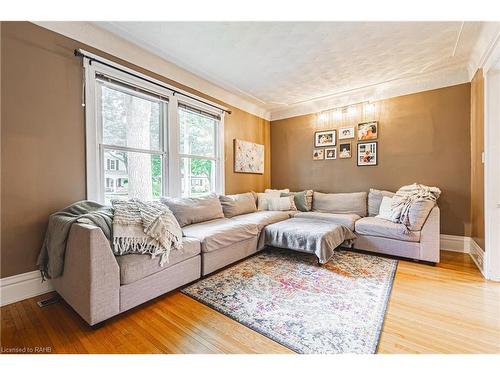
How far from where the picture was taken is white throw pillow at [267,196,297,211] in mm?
3936

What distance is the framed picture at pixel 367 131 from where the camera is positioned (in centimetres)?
380

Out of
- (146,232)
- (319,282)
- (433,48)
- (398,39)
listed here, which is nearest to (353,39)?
(398,39)

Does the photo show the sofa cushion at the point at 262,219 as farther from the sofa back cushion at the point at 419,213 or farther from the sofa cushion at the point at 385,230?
the sofa back cushion at the point at 419,213

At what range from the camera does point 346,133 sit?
4078 mm

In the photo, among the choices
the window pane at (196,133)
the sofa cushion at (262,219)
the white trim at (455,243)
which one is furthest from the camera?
the window pane at (196,133)

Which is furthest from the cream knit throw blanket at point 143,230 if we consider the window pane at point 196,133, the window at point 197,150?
the window pane at point 196,133

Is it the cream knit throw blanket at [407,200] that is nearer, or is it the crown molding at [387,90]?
the cream knit throw blanket at [407,200]

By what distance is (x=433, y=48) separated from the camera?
261cm

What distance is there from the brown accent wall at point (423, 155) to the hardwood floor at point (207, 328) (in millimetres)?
1625

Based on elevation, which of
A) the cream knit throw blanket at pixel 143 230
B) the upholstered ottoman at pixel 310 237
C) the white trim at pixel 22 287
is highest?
the cream knit throw blanket at pixel 143 230

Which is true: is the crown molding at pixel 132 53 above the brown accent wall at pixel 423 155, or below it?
above

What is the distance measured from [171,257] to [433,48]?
3.65 m

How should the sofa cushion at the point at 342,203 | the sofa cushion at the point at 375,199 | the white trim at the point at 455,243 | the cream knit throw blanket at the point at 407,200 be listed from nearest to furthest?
the cream knit throw blanket at the point at 407,200, the white trim at the point at 455,243, the sofa cushion at the point at 375,199, the sofa cushion at the point at 342,203
